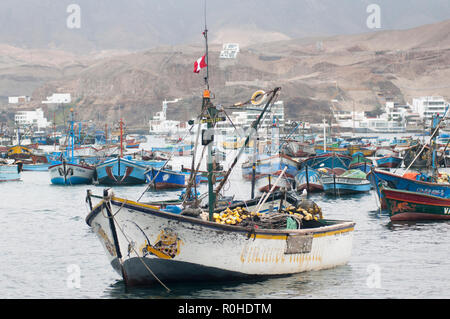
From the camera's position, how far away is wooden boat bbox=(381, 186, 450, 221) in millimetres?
39156

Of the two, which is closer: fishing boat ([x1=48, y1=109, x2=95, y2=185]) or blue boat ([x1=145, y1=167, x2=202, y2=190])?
blue boat ([x1=145, y1=167, x2=202, y2=190])

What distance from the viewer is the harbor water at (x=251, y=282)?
923 inches

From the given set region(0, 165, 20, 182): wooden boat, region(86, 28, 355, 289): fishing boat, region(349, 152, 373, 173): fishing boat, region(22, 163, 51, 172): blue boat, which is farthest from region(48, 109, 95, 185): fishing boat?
region(86, 28, 355, 289): fishing boat

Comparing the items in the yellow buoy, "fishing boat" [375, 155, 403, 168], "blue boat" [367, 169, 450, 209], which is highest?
the yellow buoy

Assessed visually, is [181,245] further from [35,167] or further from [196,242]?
[35,167]

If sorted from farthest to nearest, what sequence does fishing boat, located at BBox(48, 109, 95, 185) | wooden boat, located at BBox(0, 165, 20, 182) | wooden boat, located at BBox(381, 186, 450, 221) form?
1. wooden boat, located at BBox(0, 165, 20, 182)
2. fishing boat, located at BBox(48, 109, 95, 185)
3. wooden boat, located at BBox(381, 186, 450, 221)

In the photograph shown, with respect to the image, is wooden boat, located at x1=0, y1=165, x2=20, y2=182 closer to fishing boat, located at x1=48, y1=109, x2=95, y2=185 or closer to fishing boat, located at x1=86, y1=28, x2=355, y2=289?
fishing boat, located at x1=48, y1=109, x2=95, y2=185

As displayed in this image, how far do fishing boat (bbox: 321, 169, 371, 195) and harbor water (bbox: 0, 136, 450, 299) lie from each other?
32.8 ft

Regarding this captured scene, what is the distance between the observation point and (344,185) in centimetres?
5838

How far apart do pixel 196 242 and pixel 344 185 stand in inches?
1489

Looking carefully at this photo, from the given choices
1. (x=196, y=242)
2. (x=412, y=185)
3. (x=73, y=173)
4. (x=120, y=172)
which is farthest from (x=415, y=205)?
(x=73, y=173)

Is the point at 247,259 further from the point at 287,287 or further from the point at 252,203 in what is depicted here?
the point at 252,203
